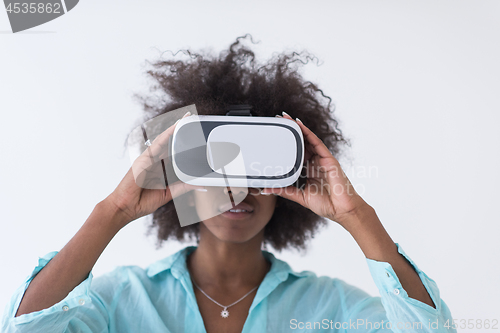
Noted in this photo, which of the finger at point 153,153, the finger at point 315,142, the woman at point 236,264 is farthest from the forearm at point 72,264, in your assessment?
the finger at point 315,142

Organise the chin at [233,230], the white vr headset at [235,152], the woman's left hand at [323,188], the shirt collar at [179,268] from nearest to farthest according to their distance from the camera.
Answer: the white vr headset at [235,152], the woman's left hand at [323,188], the chin at [233,230], the shirt collar at [179,268]

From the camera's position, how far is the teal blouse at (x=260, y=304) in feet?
2.91

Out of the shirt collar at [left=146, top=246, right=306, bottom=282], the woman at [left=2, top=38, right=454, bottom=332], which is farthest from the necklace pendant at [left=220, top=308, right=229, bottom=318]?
the shirt collar at [left=146, top=246, right=306, bottom=282]

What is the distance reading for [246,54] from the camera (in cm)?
127

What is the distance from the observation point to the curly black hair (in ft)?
3.89

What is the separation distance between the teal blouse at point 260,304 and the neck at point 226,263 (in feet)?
0.13

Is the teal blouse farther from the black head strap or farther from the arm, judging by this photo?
the black head strap

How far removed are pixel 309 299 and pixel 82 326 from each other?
0.54 m

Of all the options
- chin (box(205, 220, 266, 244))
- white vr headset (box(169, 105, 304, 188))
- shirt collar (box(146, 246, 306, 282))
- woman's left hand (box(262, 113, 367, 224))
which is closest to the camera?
white vr headset (box(169, 105, 304, 188))

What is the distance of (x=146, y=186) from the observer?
0.97 m

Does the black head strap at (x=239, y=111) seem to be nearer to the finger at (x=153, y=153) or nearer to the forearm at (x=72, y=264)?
the finger at (x=153, y=153)

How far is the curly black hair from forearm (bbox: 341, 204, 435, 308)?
1.24 feet

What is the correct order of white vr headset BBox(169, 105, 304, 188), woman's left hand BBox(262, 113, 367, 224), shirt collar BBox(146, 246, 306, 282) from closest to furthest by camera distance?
white vr headset BBox(169, 105, 304, 188), woman's left hand BBox(262, 113, 367, 224), shirt collar BBox(146, 246, 306, 282)

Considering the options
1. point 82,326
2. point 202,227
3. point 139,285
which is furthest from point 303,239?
point 82,326
